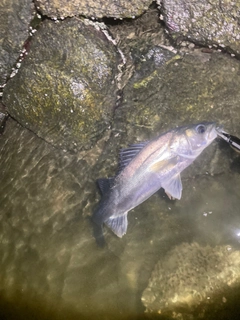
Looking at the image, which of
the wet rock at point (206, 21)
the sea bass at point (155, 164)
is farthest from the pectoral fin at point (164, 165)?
the wet rock at point (206, 21)

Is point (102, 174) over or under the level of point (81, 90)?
under

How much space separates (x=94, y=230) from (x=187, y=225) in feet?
3.93

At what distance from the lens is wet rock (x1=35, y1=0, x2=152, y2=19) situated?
12.8ft

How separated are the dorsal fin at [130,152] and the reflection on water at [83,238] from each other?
851 millimetres

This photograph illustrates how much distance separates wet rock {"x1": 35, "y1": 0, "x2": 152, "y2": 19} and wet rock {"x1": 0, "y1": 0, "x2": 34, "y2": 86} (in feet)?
0.65

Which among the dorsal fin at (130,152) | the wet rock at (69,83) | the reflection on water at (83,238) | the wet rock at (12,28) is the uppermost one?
the wet rock at (12,28)

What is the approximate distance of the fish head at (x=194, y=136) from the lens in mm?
3150

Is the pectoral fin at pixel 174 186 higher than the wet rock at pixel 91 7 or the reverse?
the reverse

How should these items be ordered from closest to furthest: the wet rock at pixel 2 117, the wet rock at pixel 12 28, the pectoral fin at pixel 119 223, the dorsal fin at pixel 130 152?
the dorsal fin at pixel 130 152 < the pectoral fin at pixel 119 223 < the wet rock at pixel 12 28 < the wet rock at pixel 2 117

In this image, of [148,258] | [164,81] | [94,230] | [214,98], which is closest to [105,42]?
[164,81]

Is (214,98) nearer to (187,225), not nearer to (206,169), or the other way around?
(206,169)

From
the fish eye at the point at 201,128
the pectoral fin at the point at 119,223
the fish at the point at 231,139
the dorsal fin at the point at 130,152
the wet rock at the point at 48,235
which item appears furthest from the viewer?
the wet rock at the point at 48,235

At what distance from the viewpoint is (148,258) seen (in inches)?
151

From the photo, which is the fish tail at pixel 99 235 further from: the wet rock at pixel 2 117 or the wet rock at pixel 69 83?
the wet rock at pixel 2 117
